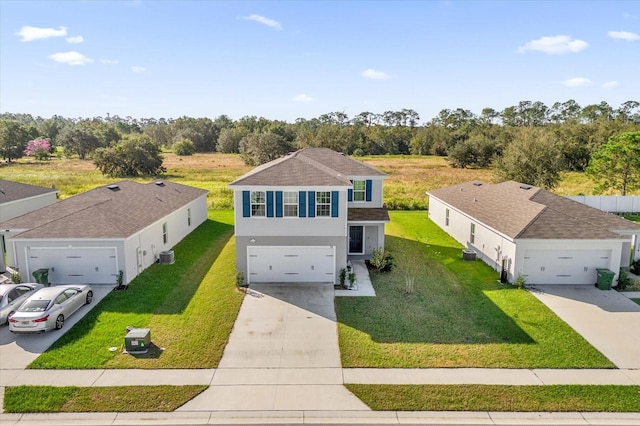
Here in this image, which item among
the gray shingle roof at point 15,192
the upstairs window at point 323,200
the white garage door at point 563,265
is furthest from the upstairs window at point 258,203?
the gray shingle roof at point 15,192

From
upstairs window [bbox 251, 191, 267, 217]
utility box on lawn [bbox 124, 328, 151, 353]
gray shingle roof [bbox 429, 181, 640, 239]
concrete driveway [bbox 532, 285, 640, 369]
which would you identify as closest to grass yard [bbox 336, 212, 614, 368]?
concrete driveway [bbox 532, 285, 640, 369]

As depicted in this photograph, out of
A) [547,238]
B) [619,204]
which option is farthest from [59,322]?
[619,204]

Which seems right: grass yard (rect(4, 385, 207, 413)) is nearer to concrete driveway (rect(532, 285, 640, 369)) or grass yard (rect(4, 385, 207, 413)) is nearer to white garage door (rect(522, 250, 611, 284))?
concrete driveway (rect(532, 285, 640, 369))

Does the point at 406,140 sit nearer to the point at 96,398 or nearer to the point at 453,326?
the point at 453,326

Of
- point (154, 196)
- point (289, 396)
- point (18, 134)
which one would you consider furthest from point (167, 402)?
point (18, 134)

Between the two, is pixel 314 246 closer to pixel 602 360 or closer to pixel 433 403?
pixel 433 403
